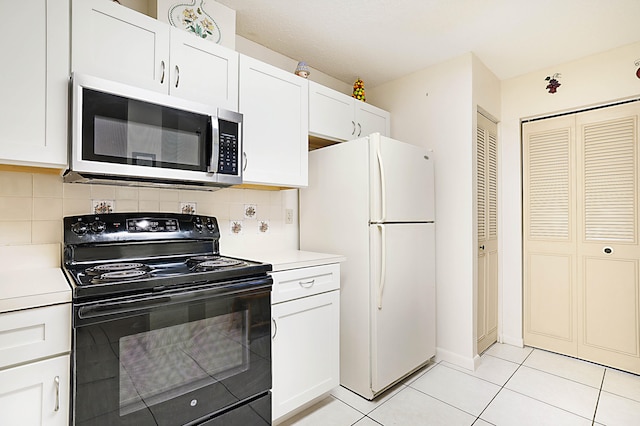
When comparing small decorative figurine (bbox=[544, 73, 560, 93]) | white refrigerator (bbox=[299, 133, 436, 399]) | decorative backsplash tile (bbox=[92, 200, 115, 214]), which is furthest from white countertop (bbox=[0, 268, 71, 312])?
small decorative figurine (bbox=[544, 73, 560, 93])

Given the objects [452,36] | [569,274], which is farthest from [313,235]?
[569,274]

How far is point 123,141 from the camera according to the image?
141 cm

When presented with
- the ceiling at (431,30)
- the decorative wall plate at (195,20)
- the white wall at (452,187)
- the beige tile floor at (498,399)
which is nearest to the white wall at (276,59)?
the ceiling at (431,30)

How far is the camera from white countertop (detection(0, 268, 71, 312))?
3.40 feet

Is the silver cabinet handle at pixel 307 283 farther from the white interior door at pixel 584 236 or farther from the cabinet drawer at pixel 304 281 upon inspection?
the white interior door at pixel 584 236

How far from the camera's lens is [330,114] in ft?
7.80

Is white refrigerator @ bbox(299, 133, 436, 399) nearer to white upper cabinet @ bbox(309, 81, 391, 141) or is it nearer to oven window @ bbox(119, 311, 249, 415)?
white upper cabinet @ bbox(309, 81, 391, 141)

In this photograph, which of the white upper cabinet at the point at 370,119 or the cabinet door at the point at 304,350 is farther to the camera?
the white upper cabinet at the point at 370,119

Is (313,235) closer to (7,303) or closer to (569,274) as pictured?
(7,303)

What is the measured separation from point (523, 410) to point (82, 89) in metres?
2.77

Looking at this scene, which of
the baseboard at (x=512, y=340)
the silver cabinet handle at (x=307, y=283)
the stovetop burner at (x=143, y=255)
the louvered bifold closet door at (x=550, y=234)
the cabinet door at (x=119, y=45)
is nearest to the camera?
the stovetop burner at (x=143, y=255)

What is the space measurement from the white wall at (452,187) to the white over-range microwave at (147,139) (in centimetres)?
168

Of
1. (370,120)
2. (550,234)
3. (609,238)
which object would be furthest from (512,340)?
(370,120)

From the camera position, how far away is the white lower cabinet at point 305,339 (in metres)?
1.73
